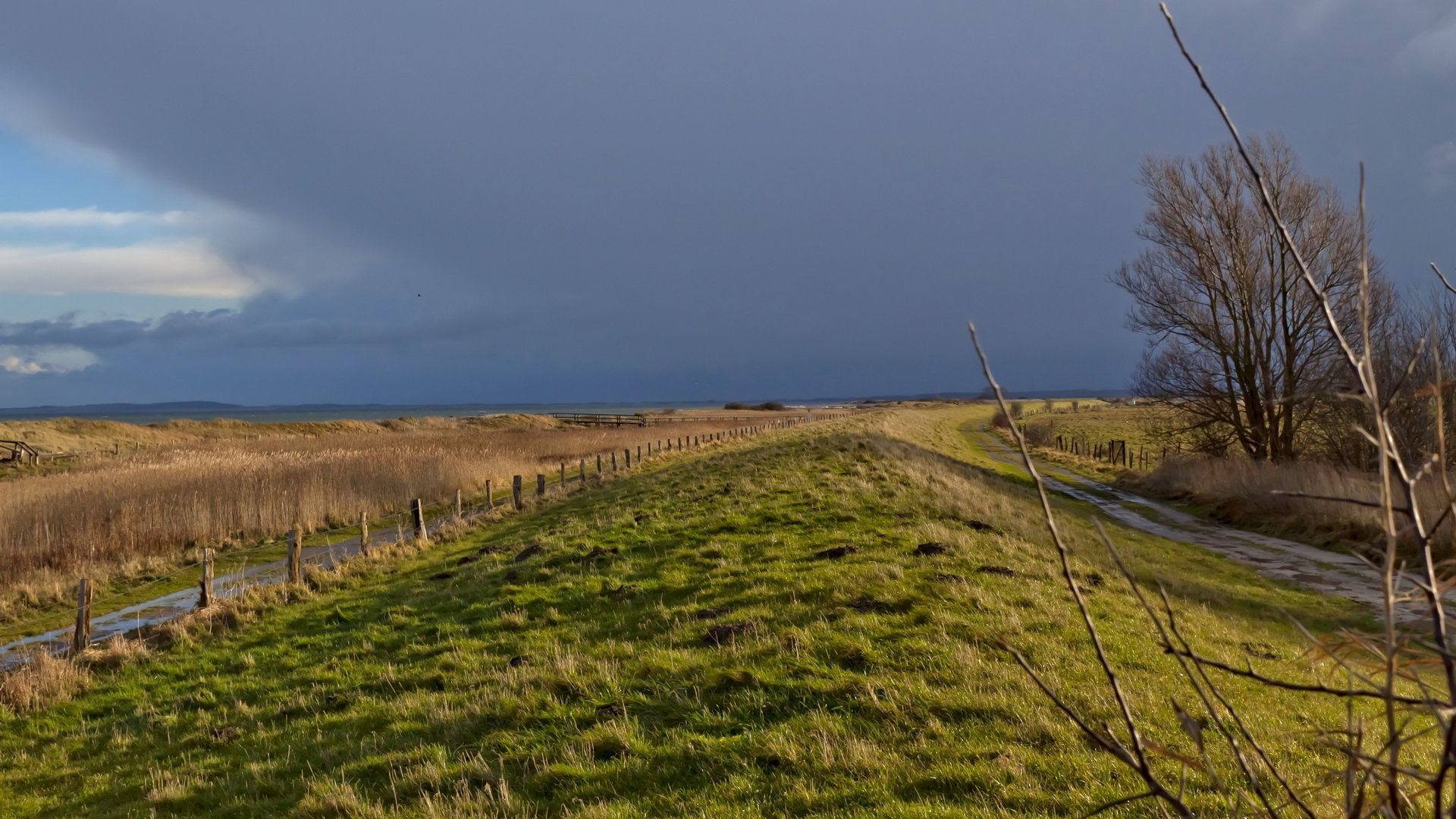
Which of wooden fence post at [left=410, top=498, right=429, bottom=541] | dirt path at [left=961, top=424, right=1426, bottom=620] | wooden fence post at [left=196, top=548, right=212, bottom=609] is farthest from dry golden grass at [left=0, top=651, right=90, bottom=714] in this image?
dirt path at [left=961, top=424, right=1426, bottom=620]

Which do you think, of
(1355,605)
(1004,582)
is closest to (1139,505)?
(1355,605)

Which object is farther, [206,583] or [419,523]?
[419,523]

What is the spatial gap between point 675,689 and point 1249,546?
17919 millimetres

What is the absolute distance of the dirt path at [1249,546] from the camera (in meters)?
15.1

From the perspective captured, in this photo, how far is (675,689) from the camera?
7.80m

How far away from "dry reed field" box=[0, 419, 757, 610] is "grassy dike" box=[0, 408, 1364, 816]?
329 inches

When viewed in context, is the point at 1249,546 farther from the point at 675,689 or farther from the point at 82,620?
the point at 82,620

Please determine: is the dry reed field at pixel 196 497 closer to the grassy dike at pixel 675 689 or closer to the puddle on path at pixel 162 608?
the puddle on path at pixel 162 608

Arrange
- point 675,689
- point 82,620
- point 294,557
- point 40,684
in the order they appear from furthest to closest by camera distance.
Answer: point 294,557 < point 82,620 < point 40,684 < point 675,689

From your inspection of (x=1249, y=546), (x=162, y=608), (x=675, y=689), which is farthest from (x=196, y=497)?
(x=1249, y=546)

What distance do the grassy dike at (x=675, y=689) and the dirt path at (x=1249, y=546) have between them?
153cm

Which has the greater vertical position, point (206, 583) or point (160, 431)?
point (160, 431)

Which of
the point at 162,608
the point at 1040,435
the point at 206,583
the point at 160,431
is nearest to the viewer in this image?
the point at 206,583

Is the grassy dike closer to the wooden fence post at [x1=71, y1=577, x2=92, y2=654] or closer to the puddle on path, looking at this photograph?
the wooden fence post at [x1=71, y1=577, x2=92, y2=654]
